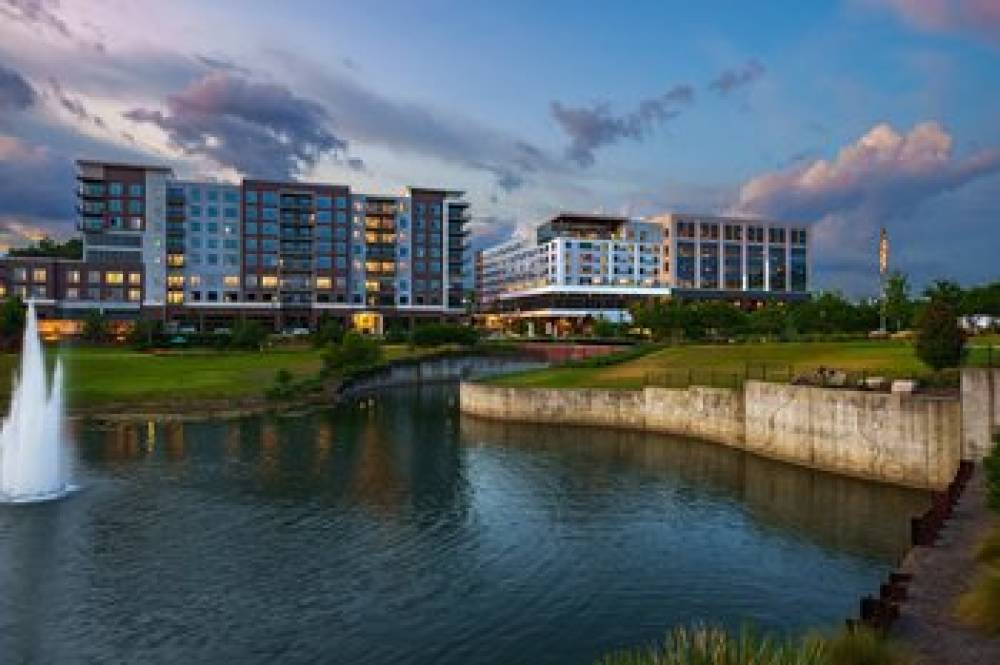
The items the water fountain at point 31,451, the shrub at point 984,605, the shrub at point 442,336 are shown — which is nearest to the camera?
the shrub at point 984,605

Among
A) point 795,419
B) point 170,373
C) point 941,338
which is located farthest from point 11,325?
point 941,338

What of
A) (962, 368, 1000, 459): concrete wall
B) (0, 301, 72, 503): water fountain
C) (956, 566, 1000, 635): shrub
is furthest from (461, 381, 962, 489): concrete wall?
(0, 301, 72, 503): water fountain

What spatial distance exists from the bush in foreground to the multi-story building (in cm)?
17135

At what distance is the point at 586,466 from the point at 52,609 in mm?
29288

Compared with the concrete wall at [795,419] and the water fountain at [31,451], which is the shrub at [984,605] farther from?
the water fountain at [31,451]

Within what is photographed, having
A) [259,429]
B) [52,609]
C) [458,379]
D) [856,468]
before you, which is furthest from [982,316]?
[52,609]

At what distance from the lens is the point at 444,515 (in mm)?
35094

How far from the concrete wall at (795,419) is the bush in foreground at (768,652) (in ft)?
84.2

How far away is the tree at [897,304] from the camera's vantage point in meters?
114

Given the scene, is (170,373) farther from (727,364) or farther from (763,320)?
(763,320)

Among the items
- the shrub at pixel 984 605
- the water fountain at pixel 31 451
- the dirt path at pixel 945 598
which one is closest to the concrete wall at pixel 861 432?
the dirt path at pixel 945 598

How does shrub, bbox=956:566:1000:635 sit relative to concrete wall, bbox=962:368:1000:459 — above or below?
below

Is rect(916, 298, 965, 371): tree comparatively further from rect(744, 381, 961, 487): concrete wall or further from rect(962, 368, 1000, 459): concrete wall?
rect(962, 368, 1000, 459): concrete wall

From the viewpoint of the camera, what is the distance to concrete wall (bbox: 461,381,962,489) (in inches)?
1447
